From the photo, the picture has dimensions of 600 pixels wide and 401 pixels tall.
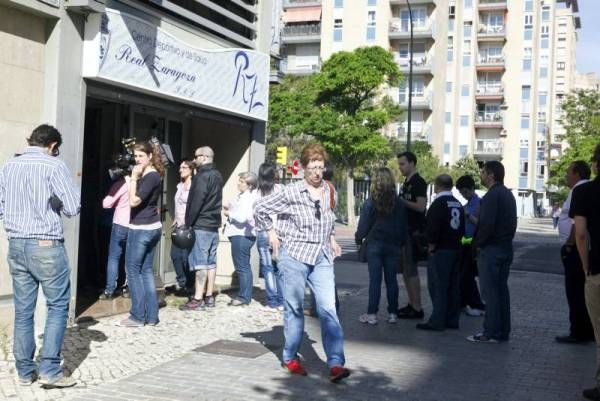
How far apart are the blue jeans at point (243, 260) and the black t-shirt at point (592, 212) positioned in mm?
4775

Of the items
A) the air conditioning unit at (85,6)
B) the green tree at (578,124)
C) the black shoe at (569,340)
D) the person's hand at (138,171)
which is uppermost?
the green tree at (578,124)

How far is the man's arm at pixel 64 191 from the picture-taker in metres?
5.47

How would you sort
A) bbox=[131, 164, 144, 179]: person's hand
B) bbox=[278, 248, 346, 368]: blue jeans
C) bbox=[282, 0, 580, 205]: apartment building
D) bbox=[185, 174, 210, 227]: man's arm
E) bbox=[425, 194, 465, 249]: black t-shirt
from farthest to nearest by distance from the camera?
bbox=[282, 0, 580, 205]: apartment building, bbox=[185, 174, 210, 227]: man's arm, bbox=[425, 194, 465, 249]: black t-shirt, bbox=[131, 164, 144, 179]: person's hand, bbox=[278, 248, 346, 368]: blue jeans

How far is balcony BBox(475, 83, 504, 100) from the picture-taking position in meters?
76.8

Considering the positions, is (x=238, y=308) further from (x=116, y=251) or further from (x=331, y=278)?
(x=331, y=278)

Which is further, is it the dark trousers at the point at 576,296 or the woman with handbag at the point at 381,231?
the woman with handbag at the point at 381,231

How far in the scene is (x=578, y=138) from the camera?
4434 centimetres

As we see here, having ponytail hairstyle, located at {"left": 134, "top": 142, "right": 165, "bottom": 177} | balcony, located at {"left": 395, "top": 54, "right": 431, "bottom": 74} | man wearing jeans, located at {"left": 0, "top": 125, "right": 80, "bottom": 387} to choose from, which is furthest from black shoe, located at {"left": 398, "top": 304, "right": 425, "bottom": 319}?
balcony, located at {"left": 395, "top": 54, "right": 431, "bottom": 74}

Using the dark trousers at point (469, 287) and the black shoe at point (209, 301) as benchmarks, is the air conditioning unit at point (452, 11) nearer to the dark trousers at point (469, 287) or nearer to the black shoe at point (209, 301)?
the dark trousers at point (469, 287)

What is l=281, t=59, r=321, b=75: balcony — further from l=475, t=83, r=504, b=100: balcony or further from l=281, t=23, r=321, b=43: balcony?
l=475, t=83, r=504, b=100: balcony

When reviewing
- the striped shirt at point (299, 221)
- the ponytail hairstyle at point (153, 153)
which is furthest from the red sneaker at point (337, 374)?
the ponytail hairstyle at point (153, 153)

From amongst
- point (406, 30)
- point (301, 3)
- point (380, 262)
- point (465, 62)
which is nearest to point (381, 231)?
point (380, 262)

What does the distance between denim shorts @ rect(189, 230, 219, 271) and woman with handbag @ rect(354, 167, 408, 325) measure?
1.79 metres

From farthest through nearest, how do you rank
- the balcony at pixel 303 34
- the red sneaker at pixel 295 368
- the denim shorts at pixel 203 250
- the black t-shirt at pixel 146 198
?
the balcony at pixel 303 34 < the denim shorts at pixel 203 250 < the black t-shirt at pixel 146 198 < the red sneaker at pixel 295 368
